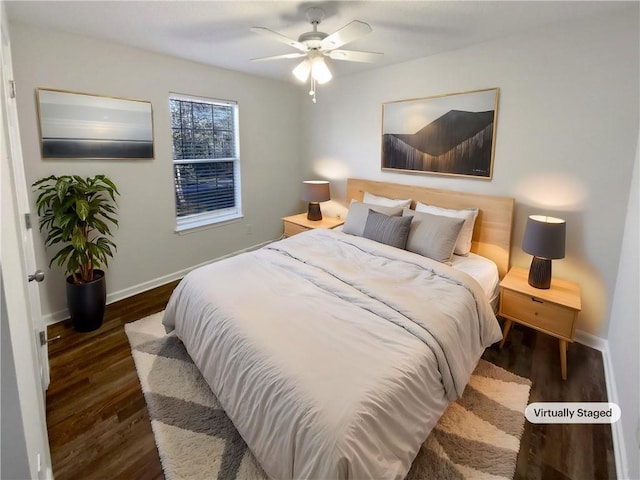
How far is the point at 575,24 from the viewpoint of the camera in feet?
7.70

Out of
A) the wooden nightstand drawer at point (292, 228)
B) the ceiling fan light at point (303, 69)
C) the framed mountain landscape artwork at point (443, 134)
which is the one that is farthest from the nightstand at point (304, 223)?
the ceiling fan light at point (303, 69)

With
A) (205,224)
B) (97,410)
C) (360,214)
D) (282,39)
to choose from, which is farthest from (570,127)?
(97,410)

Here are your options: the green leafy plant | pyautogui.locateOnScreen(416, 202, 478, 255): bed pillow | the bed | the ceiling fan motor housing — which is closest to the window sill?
the green leafy plant

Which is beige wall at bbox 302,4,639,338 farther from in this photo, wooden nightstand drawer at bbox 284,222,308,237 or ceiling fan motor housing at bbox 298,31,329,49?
wooden nightstand drawer at bbox 284,222,308,237

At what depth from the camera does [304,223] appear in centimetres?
407

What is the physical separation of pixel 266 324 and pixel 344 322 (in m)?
0.43

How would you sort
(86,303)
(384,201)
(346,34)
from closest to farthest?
1. (346,34)
2. (86,303)
3. (384,201)

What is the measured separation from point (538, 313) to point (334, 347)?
5.52ft

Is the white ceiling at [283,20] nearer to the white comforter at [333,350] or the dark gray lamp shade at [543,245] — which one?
the dark gray lamp shade at [543,245]

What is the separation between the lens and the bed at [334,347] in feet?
4.27

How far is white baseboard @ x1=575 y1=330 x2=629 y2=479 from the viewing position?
5.18 ft

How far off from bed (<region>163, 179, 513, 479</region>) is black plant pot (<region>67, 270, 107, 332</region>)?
724 mm

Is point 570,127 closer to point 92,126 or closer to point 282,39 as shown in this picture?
point 282,39

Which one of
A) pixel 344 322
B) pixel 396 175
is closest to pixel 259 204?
pixel 396 175
